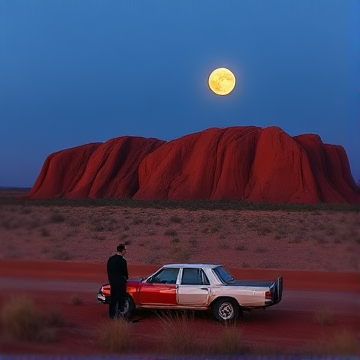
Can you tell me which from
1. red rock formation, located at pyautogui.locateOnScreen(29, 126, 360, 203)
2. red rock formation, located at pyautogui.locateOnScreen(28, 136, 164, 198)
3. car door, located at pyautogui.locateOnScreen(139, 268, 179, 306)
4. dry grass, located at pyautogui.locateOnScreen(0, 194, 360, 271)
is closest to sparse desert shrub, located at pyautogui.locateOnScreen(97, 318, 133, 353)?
car door, located at pyautogui.locateOnScreen(139, 268, 179, 306)

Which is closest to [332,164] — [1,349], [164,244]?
[164,244]

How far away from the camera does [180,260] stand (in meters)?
26.9

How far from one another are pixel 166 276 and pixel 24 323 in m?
4.26

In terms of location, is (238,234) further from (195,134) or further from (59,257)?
(195,134)

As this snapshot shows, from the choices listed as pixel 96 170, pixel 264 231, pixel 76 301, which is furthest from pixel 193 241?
pixel 96 170

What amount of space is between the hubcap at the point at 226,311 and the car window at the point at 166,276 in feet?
3.92

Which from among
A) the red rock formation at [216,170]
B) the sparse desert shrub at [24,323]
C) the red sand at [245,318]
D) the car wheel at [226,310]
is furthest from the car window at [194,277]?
the red rock formation at [216,170]

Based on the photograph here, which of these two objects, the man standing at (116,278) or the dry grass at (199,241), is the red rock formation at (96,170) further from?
the man standing at (116,278)

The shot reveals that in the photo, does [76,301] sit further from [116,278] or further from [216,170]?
[216,170]

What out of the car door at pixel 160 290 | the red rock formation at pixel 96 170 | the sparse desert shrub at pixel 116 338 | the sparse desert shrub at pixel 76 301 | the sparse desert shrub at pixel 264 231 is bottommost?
the sparse desert shrub at pixel 76 301

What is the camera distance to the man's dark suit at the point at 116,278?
12602 mm

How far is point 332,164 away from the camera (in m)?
96.6

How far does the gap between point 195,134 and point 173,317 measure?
87.5 metres

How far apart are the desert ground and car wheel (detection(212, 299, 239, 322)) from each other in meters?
0.29
